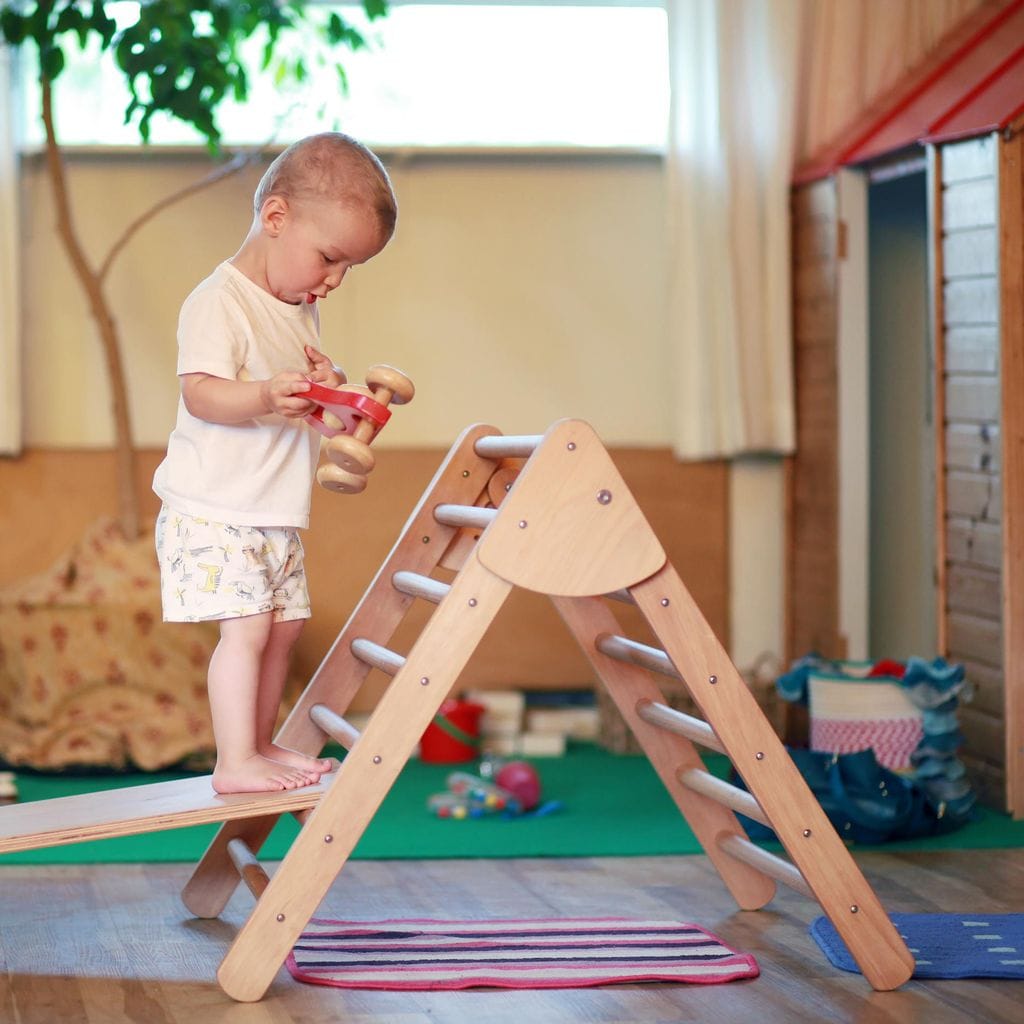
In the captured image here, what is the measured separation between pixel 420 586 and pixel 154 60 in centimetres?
179

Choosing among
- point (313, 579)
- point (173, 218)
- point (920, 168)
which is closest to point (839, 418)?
point (920, 168)

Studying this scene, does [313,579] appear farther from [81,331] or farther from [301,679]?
[81,331]

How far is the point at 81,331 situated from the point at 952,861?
2574 millimetres

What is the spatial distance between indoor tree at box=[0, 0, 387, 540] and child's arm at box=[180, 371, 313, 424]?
161 centimetres

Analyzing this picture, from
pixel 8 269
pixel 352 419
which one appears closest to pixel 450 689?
pixel 352 419

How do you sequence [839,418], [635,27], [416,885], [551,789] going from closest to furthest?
1. [416,885]
2. [551,789]
3. [839,418]
4. [635,27]

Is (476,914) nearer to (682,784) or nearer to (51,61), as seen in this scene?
(682,784)

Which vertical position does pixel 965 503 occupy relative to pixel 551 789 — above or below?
above

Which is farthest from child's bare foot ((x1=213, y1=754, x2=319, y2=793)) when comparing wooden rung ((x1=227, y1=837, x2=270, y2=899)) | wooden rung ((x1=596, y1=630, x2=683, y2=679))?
wooden rung ((x1=596, y1=630, x2=683, y2=679))

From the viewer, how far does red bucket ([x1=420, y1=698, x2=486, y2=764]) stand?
3840mm

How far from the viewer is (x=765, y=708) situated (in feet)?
12.9

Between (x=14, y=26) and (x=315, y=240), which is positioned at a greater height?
(x=14, y=26)

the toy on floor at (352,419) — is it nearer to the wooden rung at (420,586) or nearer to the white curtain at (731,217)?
the wooden rung at (420,586)

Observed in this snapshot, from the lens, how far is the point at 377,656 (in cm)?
220
